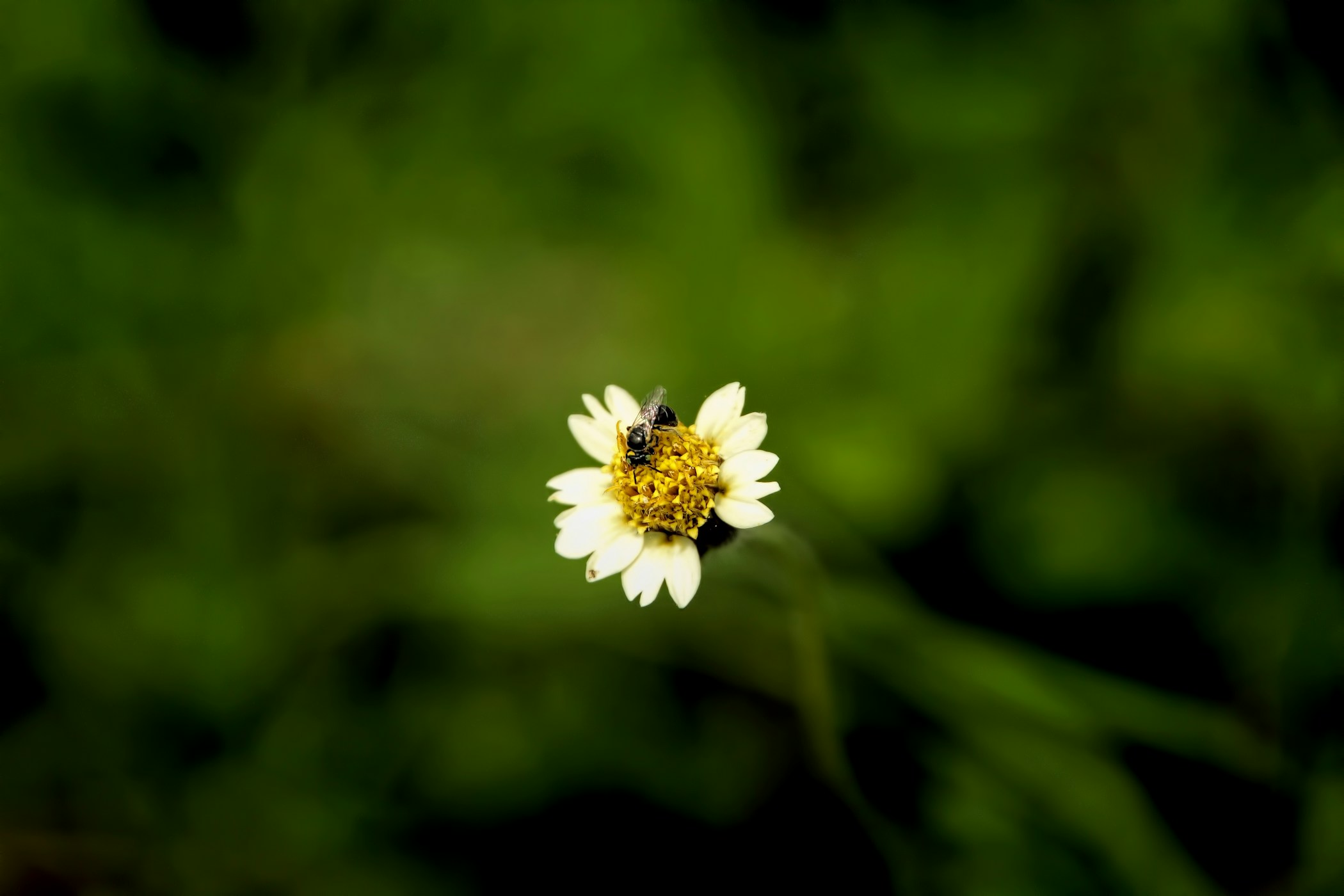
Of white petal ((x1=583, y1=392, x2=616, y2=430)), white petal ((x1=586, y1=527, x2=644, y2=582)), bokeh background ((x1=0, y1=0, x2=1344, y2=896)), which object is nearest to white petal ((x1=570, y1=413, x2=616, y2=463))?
white petal ((x1=583, y1=392, x2=616, y2=430))

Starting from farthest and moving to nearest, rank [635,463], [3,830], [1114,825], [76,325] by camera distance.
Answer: [76,325] → [3,830] → [1114,825] → [635,463]

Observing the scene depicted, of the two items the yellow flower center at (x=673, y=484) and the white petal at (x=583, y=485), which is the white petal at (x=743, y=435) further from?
the white petal at (x=583, y=485)

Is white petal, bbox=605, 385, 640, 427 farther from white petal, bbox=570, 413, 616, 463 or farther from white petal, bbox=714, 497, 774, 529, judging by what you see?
white petal, bbox=714, 497, 774, 529

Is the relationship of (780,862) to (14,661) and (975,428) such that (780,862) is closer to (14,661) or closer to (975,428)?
(975,428)

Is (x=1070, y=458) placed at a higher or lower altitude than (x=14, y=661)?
higher

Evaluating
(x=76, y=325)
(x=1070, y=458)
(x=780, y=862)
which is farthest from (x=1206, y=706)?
(x=76, y=325)
